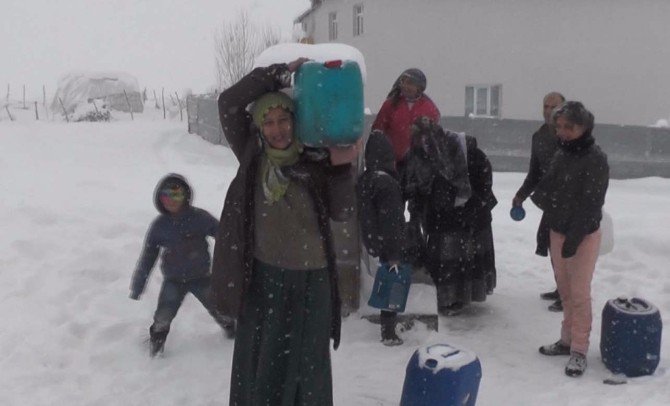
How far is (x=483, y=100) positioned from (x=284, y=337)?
1791 cm

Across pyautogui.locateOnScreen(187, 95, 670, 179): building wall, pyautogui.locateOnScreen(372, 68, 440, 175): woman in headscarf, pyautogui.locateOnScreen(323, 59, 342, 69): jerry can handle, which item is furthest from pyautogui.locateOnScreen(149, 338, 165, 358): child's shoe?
pyautogui.locateOnScreen(187, 95, 670, 179): building wall

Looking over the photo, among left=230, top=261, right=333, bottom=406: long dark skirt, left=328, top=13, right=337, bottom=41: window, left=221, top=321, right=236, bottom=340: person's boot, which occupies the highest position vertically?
left=328, top=13, right=337, bottom=41: window

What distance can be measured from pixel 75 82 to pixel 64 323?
31625 mm

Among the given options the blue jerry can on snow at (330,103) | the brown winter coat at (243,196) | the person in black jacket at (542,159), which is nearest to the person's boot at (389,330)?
the person in black jacket at (542,159)

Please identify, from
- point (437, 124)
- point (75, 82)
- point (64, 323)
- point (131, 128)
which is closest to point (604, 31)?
point (131, 128)

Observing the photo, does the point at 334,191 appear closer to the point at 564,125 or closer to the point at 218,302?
the point at 218,302

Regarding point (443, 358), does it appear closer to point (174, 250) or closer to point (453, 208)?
point (174, 250)

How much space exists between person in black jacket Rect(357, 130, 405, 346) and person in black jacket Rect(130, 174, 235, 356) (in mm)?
1164

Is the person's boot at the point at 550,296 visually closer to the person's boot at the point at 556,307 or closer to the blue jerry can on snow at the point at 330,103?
the person's boot at the point at 556,307

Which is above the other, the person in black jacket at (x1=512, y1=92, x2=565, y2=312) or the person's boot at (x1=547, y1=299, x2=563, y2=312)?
the person in black jacket at (x1=512, y1=92, x2=565, y2=312)

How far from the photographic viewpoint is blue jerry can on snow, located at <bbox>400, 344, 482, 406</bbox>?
3842 millimetres

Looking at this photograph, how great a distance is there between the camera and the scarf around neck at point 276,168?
326cm

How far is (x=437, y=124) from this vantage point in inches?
230

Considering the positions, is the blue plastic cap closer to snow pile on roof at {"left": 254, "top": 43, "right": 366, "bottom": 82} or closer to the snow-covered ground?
the snow-covered ground
